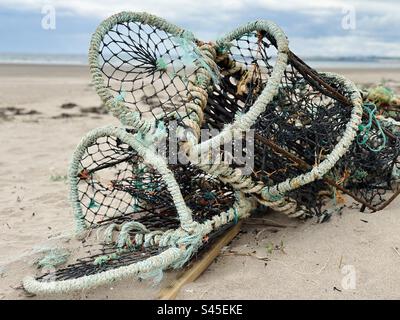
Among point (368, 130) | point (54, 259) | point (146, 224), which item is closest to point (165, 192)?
point (146, 224)

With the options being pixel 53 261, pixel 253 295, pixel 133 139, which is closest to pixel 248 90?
pixel 133 139

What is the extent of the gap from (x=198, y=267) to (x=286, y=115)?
3.23 feet

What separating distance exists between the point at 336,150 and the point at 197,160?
0.80 m

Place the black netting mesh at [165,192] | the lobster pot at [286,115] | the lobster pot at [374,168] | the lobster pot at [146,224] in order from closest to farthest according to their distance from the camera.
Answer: the lobster pot at [146,224] < the lobster pot at [286,115] < the black netting mesh at [165,192] < the lobster pot at [374,168]

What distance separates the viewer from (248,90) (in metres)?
3.18

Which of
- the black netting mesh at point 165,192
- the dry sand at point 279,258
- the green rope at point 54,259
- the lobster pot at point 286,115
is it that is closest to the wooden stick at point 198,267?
the dry sand at point 279,258

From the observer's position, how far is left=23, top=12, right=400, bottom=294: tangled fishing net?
2.68 meters

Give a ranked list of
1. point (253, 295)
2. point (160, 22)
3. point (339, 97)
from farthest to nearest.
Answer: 1. point (339, 97)
2. point (160, 22)
3. point (253, 295)

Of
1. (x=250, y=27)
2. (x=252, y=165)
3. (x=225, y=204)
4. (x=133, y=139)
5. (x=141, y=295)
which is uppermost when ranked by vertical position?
(x=250, y=27)

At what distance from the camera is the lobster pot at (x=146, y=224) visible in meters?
2.55

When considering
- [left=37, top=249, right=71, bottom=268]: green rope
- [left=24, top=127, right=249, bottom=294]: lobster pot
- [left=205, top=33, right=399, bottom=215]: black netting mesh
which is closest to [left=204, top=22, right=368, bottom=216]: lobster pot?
[left=205, top=33, right=399, bottom=215]: black netting mesh

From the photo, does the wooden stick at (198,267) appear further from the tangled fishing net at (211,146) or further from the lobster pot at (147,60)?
the lobster pot at (147,60)

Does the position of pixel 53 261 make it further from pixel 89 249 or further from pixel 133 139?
pixel 133 139

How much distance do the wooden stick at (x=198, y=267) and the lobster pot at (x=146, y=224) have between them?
51 mm
